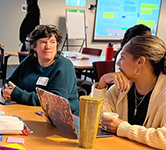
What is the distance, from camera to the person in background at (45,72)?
6.91 ft

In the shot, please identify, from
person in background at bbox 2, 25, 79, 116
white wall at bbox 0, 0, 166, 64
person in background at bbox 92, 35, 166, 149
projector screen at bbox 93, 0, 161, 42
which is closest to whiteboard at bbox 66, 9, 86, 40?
white wall at bbox 0, 0, 166, 64

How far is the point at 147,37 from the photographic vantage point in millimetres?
1624

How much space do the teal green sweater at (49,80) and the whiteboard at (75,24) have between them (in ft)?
20.4

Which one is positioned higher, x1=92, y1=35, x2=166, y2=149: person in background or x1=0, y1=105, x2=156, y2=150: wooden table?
x1=92, y1=35, x2=166, y2=149: person in background

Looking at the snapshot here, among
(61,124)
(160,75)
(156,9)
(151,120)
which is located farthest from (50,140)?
(156,9)

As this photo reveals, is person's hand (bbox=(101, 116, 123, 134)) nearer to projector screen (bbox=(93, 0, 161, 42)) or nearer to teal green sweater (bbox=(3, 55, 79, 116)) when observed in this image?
teal green sweater (bbox=(3, 55, 79, 116))

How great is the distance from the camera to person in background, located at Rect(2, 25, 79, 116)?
211 cm

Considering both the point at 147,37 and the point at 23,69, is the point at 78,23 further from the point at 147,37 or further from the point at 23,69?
the point at 147,37

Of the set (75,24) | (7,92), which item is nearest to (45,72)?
(7,92)

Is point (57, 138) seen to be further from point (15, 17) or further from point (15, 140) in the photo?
point (15, 17)

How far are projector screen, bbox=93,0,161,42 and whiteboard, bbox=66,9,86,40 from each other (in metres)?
0.60

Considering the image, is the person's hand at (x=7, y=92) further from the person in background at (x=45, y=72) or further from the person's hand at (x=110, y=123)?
the person's hand at (x=110, y=123)

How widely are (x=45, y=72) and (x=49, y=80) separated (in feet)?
0.26

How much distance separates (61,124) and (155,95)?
523 mm
